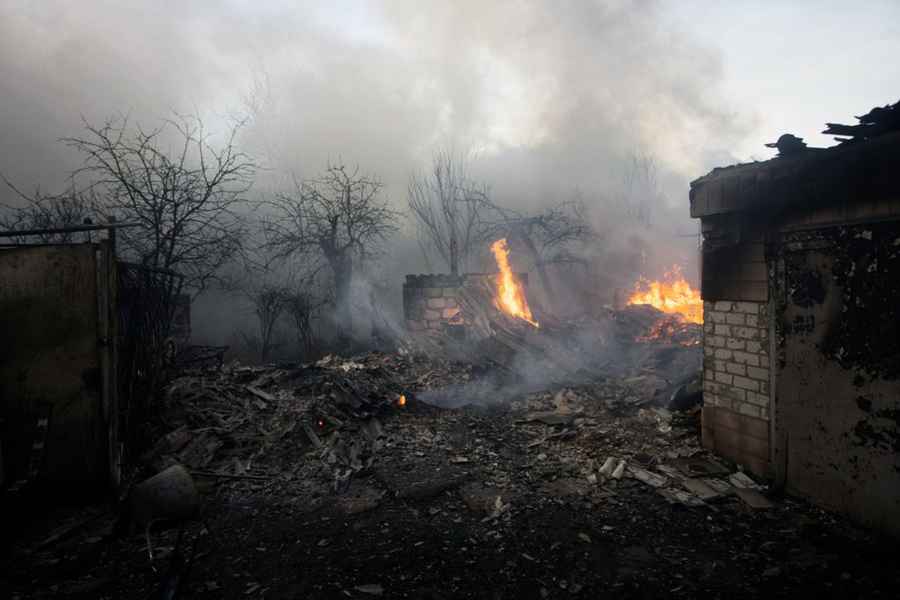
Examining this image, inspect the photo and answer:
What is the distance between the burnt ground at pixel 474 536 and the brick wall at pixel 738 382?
0.33 meters

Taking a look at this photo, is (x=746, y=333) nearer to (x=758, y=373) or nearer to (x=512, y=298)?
(x=758, y=373)

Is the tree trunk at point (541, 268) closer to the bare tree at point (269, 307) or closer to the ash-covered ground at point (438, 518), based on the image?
the bare tree at point (269, 307)

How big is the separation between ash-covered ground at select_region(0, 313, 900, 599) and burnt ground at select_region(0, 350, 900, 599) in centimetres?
2

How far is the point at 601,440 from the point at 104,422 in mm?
6265

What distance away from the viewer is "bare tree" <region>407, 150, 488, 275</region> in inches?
792

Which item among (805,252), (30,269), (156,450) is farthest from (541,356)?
(30,269)

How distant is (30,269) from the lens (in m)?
4.71

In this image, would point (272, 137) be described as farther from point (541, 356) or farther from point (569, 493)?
point (569, 493)

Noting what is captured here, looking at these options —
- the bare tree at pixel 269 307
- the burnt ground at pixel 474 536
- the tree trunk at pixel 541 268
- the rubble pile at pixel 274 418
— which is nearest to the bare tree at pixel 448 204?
the tree trunk at pixel 541 268

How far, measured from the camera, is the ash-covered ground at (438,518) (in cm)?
370

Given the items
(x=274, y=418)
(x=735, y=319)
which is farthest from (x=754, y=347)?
(x=274, y=418)

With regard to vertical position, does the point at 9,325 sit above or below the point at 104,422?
above

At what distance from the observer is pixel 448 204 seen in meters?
20.2

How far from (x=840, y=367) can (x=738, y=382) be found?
1169 millimetres
